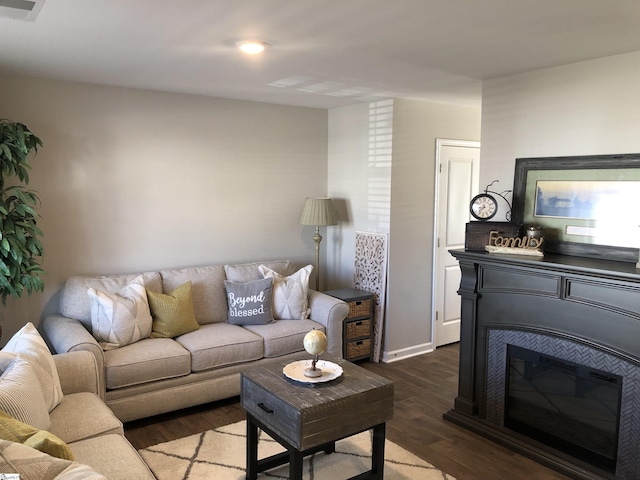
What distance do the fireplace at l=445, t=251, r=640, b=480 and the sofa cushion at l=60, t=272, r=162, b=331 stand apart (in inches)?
91.1

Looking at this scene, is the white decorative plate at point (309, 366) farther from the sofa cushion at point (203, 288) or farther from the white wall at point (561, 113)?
the white wall at point (561, 113)

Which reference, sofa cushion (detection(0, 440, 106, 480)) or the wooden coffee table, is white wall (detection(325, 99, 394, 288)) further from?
sofa cushion (detection(0, 440, 106, 480))

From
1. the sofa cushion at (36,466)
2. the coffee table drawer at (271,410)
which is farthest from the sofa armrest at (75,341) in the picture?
the sofa cushion at (36,466)

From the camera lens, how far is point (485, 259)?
328 centimetres

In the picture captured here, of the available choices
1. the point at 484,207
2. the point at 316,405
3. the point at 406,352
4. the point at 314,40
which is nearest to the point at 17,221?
the point at 314,40

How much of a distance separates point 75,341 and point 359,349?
7.80 ft

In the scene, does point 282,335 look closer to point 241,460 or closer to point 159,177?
point 241,460

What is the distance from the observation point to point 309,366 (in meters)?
2.79

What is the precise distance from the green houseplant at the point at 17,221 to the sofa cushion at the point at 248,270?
1445 mm

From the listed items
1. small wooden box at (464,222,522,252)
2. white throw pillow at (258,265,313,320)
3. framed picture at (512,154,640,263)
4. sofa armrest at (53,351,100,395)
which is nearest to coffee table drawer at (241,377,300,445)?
sofa armrest at (53,351,100,395)

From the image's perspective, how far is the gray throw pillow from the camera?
4.07 meters

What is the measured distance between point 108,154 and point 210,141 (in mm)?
845

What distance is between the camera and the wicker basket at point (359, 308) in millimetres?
4453

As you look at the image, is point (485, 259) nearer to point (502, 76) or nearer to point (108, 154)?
point (502, 76)
